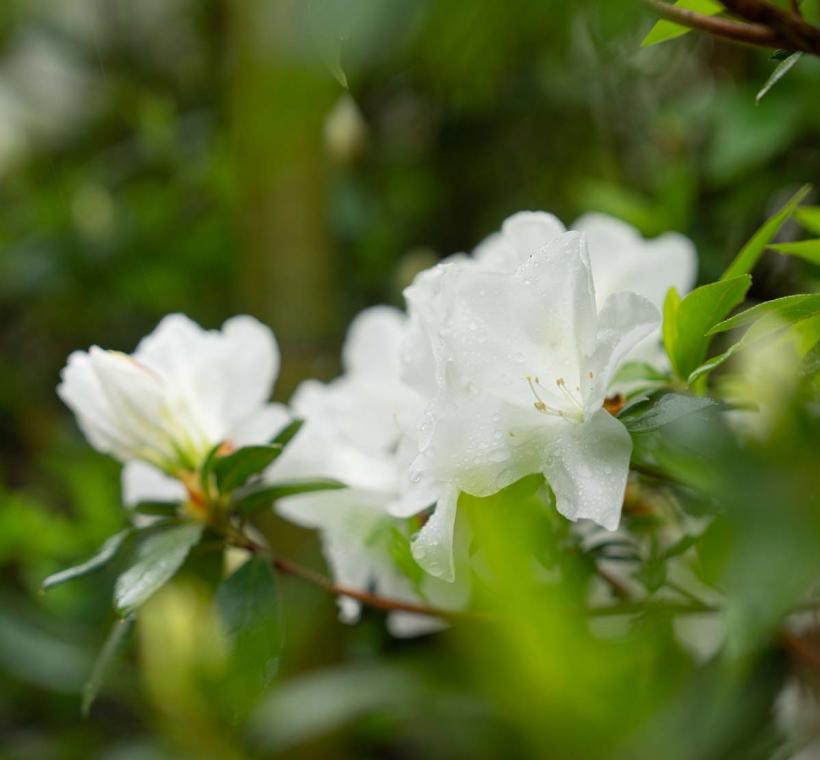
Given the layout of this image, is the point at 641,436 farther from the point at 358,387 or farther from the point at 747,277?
the point at 358,387

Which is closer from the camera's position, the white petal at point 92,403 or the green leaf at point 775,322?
the green leaf at point 775,322

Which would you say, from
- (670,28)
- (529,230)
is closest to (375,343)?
(529,230)

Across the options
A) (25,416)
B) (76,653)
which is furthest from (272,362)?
(25,416)

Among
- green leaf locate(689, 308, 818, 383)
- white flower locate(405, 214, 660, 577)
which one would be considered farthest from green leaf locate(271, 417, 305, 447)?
green leaf locate(689, 308, 818, 383)

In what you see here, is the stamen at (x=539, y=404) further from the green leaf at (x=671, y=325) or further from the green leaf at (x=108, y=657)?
the green leaf at (x=108, y=657)

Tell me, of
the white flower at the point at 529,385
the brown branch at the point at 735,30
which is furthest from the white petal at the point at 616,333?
the brown branch at the point at 735,30

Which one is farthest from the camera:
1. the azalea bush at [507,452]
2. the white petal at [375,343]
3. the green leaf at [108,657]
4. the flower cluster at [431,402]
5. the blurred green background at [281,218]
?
the blurred green background at [281,218]

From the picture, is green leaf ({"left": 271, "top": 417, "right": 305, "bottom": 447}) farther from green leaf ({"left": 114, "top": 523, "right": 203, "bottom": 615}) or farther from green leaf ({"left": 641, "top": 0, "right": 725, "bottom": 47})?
green leaf ({"left": 641, "top": 0, "right": 725, "bottom": 47})
